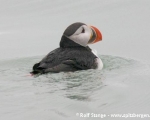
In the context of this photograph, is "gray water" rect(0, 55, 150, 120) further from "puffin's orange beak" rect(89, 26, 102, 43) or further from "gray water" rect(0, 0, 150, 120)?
"puffin's orange beak" rect(89, 26, 102, 43)

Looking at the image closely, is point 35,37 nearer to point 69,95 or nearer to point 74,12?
point 74,12

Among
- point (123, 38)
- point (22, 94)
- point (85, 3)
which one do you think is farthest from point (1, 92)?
point (85, 3)

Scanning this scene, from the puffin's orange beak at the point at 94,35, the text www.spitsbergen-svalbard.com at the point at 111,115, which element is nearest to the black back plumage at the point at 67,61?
the puffin's orange beak at the point at 94,35

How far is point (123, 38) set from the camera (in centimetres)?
941

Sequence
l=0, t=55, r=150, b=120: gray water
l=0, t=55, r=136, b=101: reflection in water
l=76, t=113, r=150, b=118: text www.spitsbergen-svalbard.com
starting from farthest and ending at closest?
l=0, t=55, r=136, b=101: reflection in water
l=0, t=55, r=150, b=120: gray water
l=76, t=113, r=150, b=118: text www.spitsbergen-svalbard.com

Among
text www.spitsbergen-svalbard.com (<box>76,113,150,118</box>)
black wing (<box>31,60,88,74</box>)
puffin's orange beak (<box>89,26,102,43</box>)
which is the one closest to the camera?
text www.spitsbergen-svalbard.com (<box>76,113,150,118</box>)

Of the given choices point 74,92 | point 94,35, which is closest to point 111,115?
point 74,92

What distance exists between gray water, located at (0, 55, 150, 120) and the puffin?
103 millimetres

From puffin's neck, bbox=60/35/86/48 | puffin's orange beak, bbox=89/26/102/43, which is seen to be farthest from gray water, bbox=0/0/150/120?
puffin's neck, bbox=60/35/86/48

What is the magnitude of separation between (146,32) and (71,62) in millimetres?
3009

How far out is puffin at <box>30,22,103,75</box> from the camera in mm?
7012

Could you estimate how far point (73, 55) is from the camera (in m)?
7.14

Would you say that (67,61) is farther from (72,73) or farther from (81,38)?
(81,38)

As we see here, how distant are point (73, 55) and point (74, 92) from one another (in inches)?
46.4
